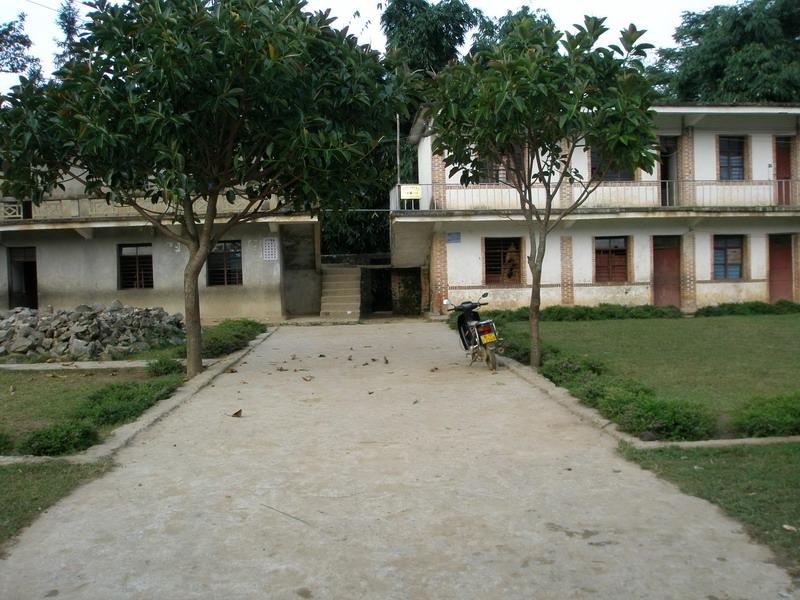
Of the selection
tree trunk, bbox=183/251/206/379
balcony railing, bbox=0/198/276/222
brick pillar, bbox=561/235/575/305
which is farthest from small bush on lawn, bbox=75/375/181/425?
brick pillar, bbox=561/235/575/305

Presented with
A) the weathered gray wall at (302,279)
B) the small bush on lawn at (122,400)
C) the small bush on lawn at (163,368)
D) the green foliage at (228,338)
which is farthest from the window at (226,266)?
the small bush on lawn at (122,400)

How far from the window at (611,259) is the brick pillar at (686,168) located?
2.20 meters

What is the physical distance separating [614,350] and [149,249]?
1597 centimetres

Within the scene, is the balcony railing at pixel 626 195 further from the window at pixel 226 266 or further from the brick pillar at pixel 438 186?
the window at pixel 226 266

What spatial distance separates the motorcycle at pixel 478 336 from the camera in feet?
35.2

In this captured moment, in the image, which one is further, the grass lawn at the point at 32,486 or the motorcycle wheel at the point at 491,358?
the motorcycle wheel at the point at 491,358

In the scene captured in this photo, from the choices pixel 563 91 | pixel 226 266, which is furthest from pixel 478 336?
pixel 226 266

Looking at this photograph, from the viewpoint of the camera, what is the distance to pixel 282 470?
5605mm

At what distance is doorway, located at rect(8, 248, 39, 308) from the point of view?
77.8ft

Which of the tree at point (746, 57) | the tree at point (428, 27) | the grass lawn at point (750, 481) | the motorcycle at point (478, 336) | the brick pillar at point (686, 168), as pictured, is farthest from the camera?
the tree at point (428, 27)

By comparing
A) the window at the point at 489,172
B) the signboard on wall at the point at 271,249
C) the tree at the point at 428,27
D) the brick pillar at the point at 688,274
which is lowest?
the brick pillar at the point at 688,274

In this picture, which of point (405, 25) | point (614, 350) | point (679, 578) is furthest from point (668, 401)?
point (405, 25)

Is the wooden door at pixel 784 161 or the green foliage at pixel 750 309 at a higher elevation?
the wooden door at pixel 784 161

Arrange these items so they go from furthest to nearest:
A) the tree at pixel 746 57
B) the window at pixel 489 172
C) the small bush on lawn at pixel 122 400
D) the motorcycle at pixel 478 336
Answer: the tree at pixel 746 57, the window at pixel 489 172, the motorcycle at pixel 478 336, the small bush on lawn at pixel 122 400
